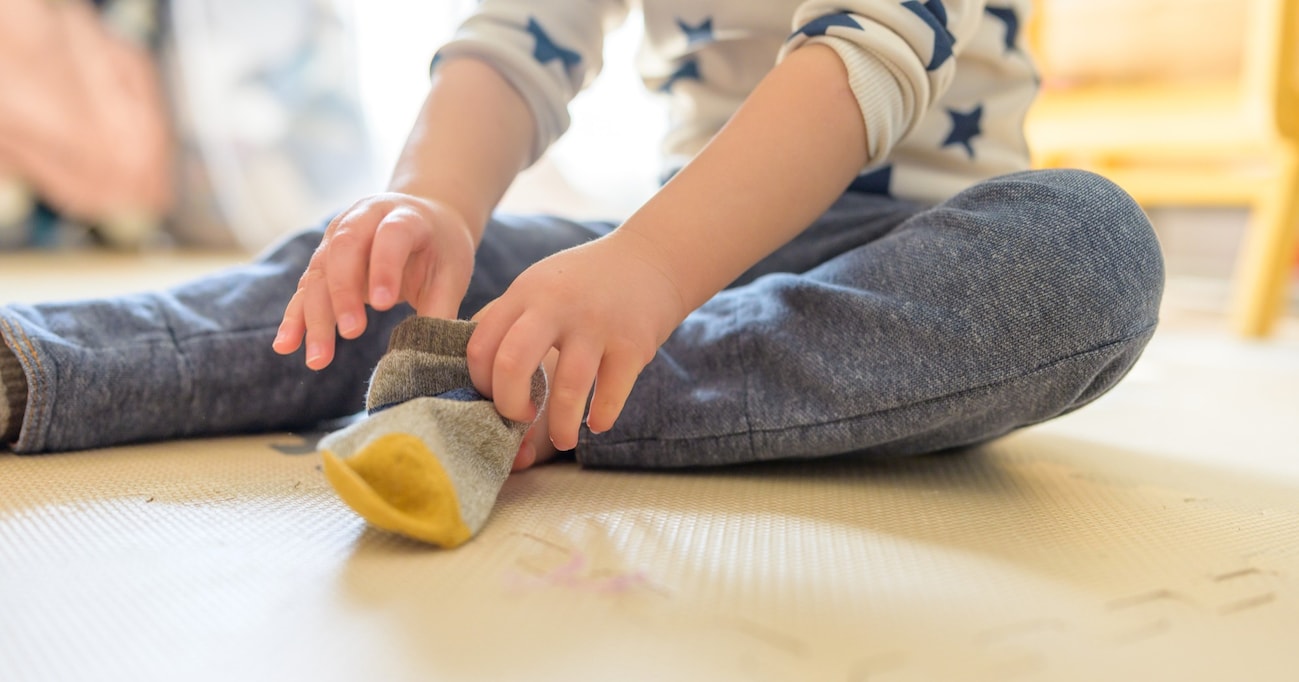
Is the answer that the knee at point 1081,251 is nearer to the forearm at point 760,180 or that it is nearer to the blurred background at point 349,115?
the forearm at point 760,180

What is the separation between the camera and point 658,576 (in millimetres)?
294

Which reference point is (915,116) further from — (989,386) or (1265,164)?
(1265,164)

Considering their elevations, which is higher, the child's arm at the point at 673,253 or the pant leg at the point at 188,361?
the child's arm at the point at 673,253

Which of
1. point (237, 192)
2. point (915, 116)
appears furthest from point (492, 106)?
point (237, 192)

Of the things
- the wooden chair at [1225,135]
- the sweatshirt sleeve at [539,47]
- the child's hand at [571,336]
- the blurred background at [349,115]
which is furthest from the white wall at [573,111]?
the child's hand at [571,336]

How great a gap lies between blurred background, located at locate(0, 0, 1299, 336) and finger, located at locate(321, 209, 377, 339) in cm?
103

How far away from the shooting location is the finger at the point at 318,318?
363mm

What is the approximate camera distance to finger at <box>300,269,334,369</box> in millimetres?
363

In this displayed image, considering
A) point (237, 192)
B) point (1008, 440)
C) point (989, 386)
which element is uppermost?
point (989, 386)

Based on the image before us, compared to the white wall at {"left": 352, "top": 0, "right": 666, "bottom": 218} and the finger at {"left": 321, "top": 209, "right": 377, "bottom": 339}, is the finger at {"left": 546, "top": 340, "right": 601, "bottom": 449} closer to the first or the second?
the finger at {"left": 321, "top": 209, "right": 377, "bottom": 339}

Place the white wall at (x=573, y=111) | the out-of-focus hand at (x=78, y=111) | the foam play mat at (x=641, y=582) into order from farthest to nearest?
the out-of-focus hand at (x=78, y=111) → the white wall at (x=573, y=111) → the foam play mat at (x=641, y=582)

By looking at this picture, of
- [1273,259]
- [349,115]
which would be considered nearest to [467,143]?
[1273,259]

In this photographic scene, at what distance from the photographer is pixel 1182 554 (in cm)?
34

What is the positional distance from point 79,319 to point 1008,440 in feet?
1.63
